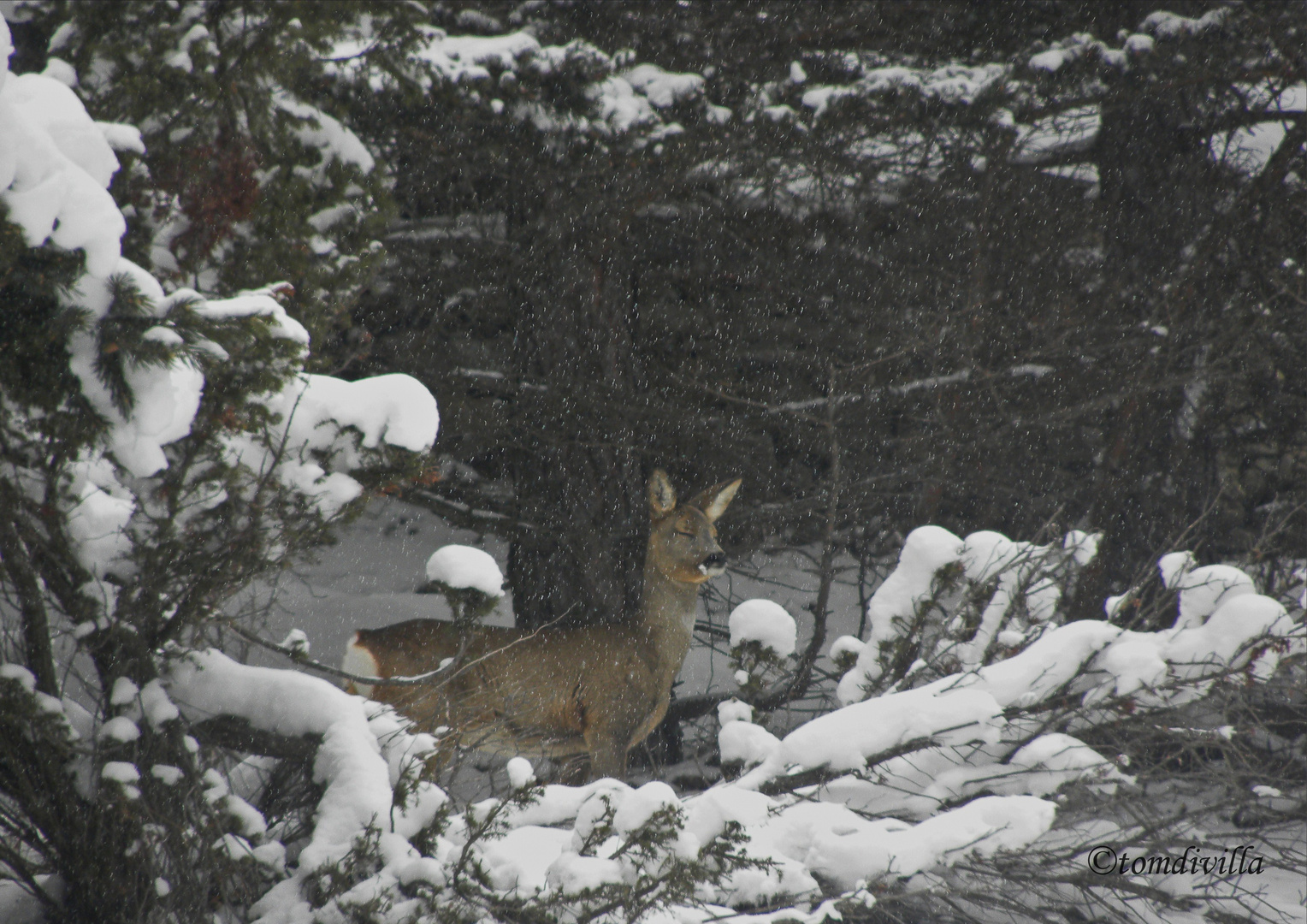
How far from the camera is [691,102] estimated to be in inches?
262

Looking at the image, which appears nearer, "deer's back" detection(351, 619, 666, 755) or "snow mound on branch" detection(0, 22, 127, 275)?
"snow mound on branch" detection(0, 22, 127, 275)

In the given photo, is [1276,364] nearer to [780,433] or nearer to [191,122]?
[780,433]

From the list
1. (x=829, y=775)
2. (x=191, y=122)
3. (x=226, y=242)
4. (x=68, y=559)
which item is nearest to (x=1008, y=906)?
(x=829, y=775)

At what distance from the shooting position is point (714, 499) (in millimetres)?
5699

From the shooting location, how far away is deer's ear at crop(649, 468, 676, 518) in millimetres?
5789

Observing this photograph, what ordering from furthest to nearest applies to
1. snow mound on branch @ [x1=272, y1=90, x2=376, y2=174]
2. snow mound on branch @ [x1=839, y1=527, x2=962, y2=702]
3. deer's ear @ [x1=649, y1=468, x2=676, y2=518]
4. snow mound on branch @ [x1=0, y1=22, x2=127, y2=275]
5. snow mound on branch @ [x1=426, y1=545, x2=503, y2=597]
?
deer's ear @ [x1=649, y1=468, x2=676, y2=518] → snow mound on branch @ [x1=272, y1=90, x2=376, y2=174] → snow mound on branch @ [x1=839, y1=527, x2=962, y2=702] → snow mound on branch @ [x1=426, y1=545, x2=503, y2=597] → snow mound on branch @ [x1=0, y1=22, x2=127, y2=275]

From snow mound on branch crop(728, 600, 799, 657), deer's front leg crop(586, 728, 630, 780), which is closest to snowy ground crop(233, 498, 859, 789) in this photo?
deer's front leg crop(586, 728, 630, 780)

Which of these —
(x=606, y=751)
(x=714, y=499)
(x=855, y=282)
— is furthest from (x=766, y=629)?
(x=855, y=282)

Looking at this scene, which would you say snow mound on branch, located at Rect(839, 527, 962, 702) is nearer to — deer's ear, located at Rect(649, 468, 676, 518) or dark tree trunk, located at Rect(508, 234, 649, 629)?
deer's ear, located at Rect(649, 468, 676, 518)

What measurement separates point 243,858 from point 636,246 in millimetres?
5670

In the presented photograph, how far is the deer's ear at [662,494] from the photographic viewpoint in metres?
5.79

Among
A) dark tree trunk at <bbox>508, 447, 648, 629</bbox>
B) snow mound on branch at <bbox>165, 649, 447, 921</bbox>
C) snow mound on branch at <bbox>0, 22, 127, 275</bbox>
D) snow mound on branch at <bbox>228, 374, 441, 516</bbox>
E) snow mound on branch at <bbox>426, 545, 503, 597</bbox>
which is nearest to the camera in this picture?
snow mound on branch at <bbox>0, 22, 127, 275</bbox>

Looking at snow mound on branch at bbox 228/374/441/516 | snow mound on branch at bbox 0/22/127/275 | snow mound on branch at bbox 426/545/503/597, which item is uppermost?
snow mound on branch at bbox 0/22/127/275

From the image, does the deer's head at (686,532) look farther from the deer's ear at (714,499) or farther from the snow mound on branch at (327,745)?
the snow mound on branch at (327,745)
